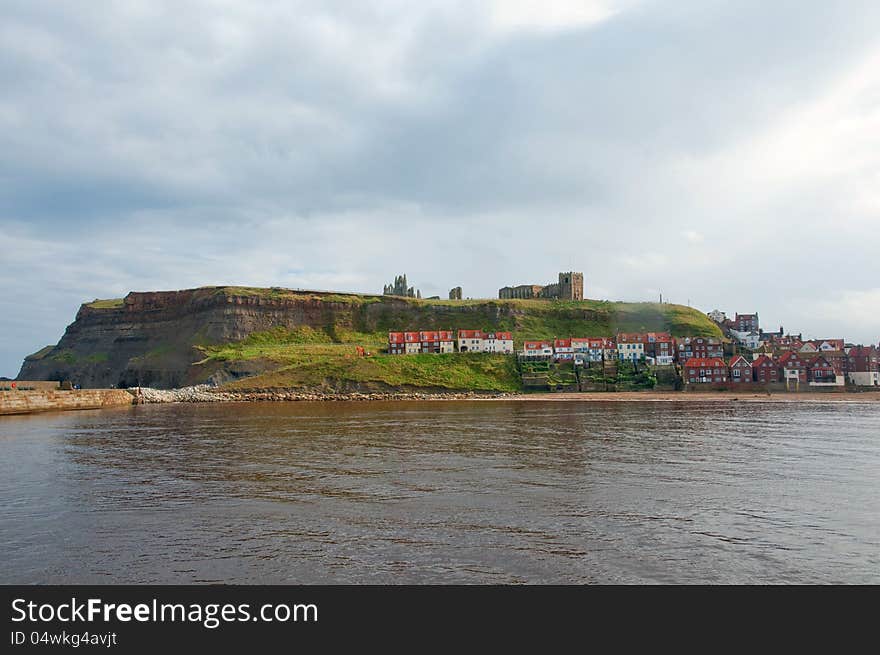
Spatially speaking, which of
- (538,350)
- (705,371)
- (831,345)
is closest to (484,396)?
(538,350)

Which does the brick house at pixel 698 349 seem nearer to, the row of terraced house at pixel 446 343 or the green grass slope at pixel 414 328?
the green grass slope at pixel 414 328

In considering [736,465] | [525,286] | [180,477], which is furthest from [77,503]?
[525,286]

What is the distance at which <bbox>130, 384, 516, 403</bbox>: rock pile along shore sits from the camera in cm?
9094

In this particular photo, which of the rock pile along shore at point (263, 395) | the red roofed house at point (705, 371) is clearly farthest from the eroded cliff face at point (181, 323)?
the red roofed house at point (705, 371)

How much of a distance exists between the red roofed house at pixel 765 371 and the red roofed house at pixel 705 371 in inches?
185

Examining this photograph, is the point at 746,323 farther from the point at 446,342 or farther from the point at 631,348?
the point at 446,342

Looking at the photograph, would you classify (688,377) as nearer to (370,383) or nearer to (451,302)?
(370,383)

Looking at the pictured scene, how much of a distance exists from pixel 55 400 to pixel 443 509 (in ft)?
243

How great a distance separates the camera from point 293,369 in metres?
102

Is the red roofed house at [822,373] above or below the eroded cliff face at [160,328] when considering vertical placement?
below

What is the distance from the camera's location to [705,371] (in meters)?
101

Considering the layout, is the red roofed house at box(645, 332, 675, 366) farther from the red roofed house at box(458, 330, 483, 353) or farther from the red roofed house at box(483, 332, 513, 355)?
the red roofed house at box(458, 330, 483, 353)

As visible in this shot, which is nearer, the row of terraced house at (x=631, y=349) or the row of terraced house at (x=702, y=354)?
the row of terraced house at (x=702, y=354)

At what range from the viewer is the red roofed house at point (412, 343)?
119m
